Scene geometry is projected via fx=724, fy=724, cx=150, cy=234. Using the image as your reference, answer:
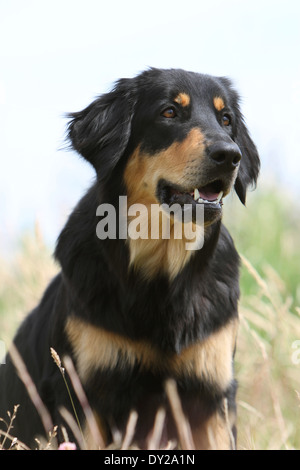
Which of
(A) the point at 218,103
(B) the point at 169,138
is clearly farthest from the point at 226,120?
(B) the point at 169,138

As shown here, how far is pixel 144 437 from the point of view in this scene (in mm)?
3721

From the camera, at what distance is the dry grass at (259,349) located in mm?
3959

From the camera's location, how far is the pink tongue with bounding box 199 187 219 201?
11.6 ft

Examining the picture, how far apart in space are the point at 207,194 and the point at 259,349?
53.9 inches

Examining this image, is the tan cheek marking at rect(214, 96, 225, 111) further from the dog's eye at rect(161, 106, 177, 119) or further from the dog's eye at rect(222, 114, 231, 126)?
the dog's eye at rect(161, 106, 177, 119)

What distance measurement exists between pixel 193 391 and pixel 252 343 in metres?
1.90

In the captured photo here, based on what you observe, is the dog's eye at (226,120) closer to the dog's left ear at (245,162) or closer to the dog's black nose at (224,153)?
the dog's left ear at (245,162)

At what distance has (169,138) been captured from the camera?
11.9 feet

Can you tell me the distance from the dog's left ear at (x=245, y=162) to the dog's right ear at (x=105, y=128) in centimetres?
66

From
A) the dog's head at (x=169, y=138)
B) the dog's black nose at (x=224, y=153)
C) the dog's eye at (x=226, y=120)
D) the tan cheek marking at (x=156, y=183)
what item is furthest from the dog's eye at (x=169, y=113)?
the dog's black nose at (x=224, y=153)

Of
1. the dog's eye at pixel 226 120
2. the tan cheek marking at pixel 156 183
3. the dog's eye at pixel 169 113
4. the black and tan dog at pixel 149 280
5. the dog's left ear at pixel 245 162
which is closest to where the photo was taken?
the tan cheek marking at pixel 156 183

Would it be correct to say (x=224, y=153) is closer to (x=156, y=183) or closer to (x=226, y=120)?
(x=156, y=183)
